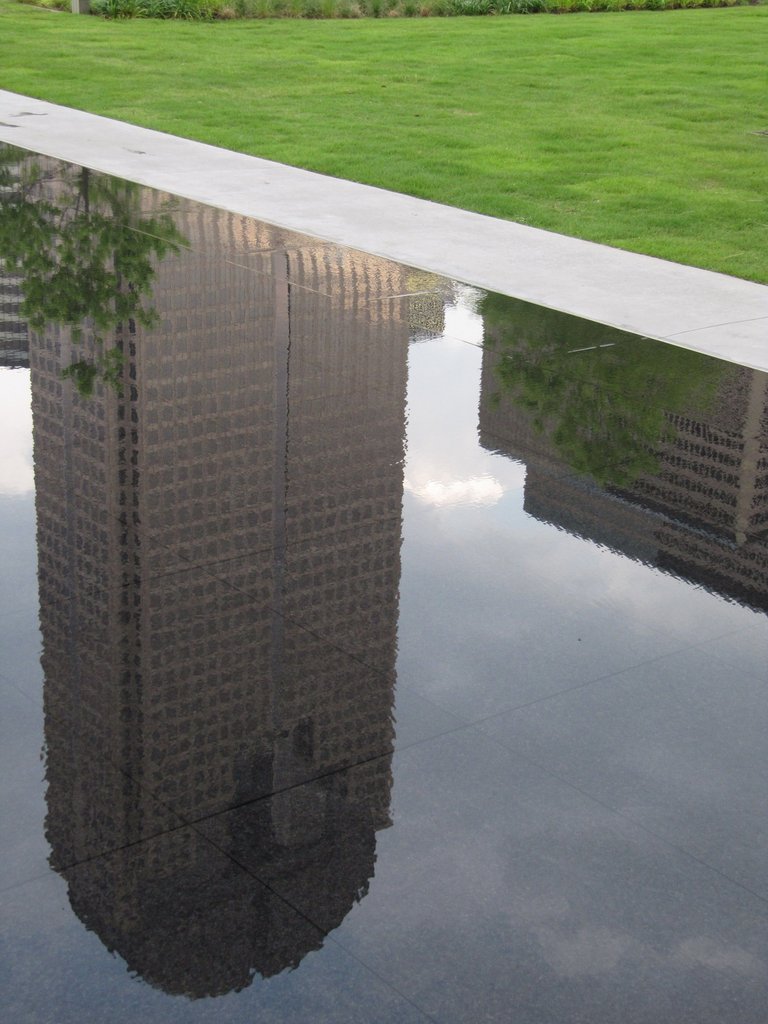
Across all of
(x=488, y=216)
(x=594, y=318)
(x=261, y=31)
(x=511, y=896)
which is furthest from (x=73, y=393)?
(x=261, y=31)

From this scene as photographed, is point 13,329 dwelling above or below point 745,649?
above

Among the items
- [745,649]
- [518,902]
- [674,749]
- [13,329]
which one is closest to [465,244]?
[13,329]

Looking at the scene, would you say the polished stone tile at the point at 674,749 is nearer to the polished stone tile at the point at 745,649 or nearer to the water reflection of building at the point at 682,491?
the polished stone tile at the point at 745,649

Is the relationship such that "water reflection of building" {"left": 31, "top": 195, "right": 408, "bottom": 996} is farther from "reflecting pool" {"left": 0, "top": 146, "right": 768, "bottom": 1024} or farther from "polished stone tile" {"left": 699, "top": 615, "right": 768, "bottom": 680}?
"polished stone tile" {"left": 699, "top": 615, "right": 768, "bottom": 680}

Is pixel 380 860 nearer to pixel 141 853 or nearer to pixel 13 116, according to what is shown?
pixel 141 853

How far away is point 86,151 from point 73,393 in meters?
9.44

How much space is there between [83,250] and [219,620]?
6923 mm

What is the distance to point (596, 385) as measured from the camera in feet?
30.1

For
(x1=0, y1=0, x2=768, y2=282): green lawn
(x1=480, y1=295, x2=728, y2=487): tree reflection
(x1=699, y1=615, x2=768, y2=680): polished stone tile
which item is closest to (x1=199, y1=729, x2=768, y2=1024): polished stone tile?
(x1=699, y1=615, x2=768, y2=680): polished stone tile

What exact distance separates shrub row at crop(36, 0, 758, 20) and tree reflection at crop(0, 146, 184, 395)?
63.0 feet

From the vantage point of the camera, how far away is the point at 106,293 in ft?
34.9

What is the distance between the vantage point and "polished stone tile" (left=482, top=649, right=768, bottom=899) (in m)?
4.73

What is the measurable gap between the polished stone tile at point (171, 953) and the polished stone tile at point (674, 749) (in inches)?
51.9

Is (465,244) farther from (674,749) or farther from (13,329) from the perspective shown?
(674,749)
